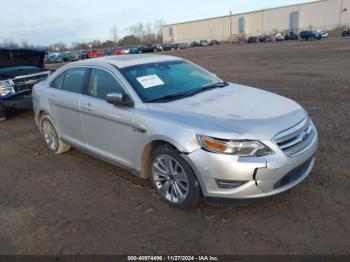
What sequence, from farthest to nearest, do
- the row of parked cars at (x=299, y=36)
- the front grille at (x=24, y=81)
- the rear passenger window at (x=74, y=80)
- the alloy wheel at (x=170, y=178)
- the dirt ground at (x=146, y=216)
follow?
1. the row of parked cars at (x=299, y=36)
2. the front grille at (x=24, y=81)
3. the rear passenger window at (x=74, y=80)
4. the alloy wheel at (x=170, y=178)
5. the dirt ground at (x=146, y=216)

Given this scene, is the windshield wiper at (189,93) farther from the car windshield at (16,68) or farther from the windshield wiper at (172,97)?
the car windshield at (16,68)

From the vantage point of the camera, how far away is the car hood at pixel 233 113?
10.5ft

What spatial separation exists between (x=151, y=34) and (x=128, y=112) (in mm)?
148648

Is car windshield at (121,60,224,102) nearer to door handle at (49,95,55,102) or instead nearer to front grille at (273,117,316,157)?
front grille at (273,117,316,157)

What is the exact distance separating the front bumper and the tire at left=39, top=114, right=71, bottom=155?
3.13m

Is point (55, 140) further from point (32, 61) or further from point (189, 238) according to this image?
point (32, 61)

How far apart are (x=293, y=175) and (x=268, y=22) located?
4320 inches

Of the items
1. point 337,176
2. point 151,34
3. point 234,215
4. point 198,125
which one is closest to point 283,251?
point 234,215

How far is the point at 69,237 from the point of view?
11.1 feet

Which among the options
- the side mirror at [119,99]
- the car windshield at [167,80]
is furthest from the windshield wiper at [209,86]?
the side mirror at [119,99]

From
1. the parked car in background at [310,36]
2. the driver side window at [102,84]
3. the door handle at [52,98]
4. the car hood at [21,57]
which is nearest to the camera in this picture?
the driver side window at [102,84]

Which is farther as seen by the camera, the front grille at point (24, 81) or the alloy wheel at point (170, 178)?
the front grille at point (24, 81)

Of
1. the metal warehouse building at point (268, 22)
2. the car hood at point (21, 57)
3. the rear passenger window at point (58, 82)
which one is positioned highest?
the metal warehouse building at point (268, 22)

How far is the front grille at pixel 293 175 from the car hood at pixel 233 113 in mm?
457
